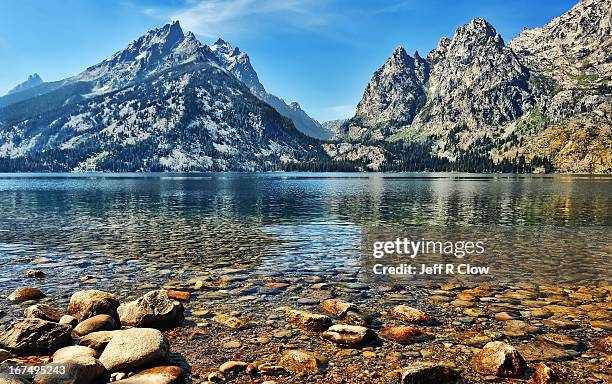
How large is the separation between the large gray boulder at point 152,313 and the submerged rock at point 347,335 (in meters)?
6.38

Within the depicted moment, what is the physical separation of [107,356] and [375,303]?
40.1ft

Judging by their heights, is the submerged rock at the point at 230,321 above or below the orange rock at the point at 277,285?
above

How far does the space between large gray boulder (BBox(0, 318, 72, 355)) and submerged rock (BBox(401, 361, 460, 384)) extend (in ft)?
39.1

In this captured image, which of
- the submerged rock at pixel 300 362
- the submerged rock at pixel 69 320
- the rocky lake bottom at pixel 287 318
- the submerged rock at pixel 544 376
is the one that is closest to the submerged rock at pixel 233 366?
the rocky lake bottom at pixel 287 318

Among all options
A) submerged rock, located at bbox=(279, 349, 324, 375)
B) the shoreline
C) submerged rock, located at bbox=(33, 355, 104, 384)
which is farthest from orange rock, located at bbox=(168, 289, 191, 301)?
submerged rock, located at bbox=(279, 349, 324, 375)

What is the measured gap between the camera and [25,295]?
2078 cm

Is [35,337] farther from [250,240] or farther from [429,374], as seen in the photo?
[250,240]

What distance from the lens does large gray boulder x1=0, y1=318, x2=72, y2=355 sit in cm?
1442

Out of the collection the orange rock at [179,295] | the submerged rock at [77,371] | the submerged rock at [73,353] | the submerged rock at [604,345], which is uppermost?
the submerged rock at [77,371]

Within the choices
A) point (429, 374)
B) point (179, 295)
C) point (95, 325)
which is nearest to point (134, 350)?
point (95, 325)

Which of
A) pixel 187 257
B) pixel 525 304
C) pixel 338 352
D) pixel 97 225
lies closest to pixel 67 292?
pixel 187 257

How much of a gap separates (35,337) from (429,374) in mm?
13291

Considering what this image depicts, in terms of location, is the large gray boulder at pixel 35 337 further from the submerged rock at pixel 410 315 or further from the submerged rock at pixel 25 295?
the submerged rock at pixel 410 315

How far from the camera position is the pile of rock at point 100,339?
12227 mm
